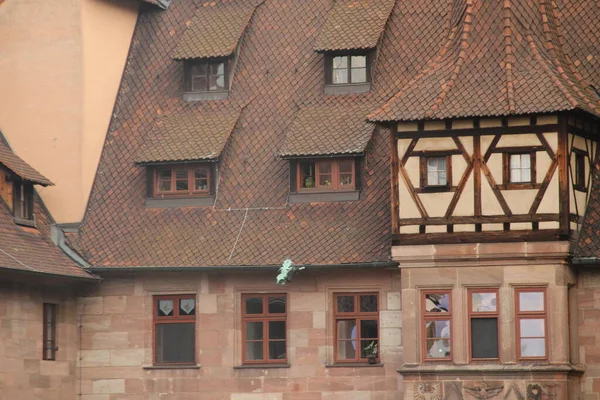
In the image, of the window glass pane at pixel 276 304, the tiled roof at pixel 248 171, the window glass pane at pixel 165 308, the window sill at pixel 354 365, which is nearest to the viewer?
the window sill at pixel 354 365

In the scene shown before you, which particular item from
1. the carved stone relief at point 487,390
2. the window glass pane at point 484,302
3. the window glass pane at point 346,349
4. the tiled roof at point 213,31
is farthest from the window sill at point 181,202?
the carved stone relief at point 487,390

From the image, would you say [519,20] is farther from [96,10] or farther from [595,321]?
[96,10]

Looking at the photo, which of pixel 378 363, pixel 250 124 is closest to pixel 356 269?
pixel 378 363

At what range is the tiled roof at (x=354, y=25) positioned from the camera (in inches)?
1459

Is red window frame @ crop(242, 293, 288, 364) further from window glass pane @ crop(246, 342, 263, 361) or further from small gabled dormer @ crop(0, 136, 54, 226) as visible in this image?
small gabled dormer @ crop(0, 136, 54, 226)

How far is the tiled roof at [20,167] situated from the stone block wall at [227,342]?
2.27 metres

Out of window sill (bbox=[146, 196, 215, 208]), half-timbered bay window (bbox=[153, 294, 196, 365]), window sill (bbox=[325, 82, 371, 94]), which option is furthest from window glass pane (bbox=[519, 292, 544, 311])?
window sill (bbox=[146, 196, 215, 208])

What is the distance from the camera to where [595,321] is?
33.6 meters

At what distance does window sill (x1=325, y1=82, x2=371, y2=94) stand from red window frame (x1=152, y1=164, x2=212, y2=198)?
2.95m

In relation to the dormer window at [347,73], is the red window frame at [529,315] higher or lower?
lower

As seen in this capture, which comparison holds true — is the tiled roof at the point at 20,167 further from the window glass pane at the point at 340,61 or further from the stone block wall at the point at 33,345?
the window glass pane at the point at 340,61

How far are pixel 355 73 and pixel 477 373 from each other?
24.4 ft

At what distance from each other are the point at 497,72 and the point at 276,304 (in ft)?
19.9

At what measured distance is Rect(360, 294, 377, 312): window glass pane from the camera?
115 feet
